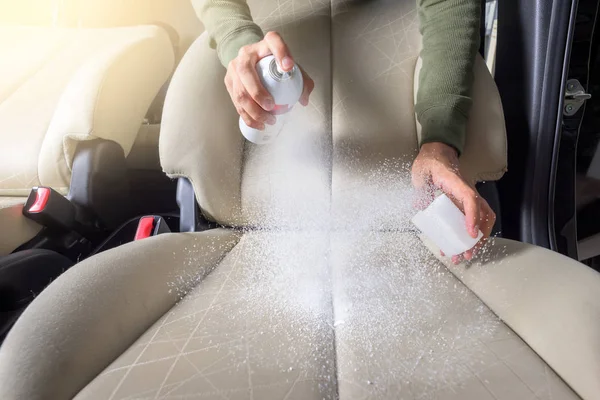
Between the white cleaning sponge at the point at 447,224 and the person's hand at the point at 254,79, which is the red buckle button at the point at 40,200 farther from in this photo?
the white cleaning sponge at the point at 447,224

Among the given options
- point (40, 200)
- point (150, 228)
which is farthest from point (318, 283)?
point (40, 200)

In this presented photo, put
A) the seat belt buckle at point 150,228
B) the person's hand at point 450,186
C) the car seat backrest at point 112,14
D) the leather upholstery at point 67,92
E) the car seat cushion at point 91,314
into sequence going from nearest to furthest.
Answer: the car seat cushion at point 91,314, the person's hand at point 450,186, the seat belt buckle at point 150,228, the leather upholstery at point 67,92, the car seat backrest at point 112,14

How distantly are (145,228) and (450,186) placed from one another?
0.58 meters

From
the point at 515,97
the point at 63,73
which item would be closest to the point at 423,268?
the point at 515,97

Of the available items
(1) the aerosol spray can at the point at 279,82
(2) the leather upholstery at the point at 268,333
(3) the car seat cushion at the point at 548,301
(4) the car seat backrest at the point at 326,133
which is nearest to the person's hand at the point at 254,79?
(1) the aerosol spray can at the point at 279,82

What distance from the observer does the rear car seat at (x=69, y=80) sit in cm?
100

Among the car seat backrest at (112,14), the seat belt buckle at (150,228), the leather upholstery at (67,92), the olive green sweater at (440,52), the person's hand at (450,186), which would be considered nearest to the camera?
the person's hand at (450,186)

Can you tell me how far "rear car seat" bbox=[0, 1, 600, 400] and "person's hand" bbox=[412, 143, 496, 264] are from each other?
0.04 m

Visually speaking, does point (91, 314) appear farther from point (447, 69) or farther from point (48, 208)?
point (447, 69)

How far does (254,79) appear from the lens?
28.0 inches

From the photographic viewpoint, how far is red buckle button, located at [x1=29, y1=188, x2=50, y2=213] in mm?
925

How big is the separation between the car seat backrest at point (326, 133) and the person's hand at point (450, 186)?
4 centimetres

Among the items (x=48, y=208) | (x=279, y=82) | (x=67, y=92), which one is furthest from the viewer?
(x=67, y=92)

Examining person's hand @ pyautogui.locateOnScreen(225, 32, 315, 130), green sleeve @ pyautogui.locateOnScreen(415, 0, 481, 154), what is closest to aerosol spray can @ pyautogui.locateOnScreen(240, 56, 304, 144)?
person's hand @ pyautogui.locateOnScreen(225, 32, 315, 130)
